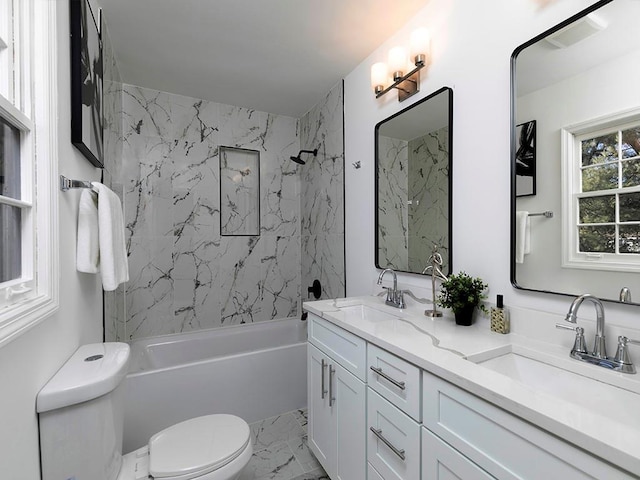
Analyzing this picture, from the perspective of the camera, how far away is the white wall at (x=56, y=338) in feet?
2.35

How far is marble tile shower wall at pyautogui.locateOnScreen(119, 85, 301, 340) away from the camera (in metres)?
2.58

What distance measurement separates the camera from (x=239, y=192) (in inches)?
119

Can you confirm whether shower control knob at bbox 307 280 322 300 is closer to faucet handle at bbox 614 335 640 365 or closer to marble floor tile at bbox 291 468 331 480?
marble floor tile at bbox 291 468 331 480

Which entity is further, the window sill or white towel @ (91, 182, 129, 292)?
white towel @ (91, 182, 129, 292)

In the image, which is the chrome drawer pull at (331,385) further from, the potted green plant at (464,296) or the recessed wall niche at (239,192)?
the recessed wall niche at (239,192)

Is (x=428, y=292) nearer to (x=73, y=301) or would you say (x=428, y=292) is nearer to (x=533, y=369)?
(x=533, y=369)

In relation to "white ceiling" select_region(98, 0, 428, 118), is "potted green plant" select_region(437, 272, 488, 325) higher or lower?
lower

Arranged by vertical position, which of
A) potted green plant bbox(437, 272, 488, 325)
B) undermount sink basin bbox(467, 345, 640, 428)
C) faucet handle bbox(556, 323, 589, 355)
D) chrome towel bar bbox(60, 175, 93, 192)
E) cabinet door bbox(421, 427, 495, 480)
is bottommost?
cabinet door bbox(421, 427, 495, 480)

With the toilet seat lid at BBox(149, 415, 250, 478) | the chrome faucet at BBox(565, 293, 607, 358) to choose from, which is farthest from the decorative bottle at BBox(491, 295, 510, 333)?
the toilet seat lid at BBox(149, 415, 250, 478)

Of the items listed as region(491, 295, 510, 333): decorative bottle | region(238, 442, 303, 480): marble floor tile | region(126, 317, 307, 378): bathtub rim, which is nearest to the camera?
region(491, 295, 510, 333): decorative bottle

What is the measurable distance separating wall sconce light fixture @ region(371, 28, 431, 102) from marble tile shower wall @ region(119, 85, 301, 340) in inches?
58.3

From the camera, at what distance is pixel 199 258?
281cm

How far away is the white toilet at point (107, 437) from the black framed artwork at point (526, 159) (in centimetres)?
155

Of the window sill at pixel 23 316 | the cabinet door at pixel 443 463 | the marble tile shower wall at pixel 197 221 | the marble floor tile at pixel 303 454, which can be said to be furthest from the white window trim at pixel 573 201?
the marble tile shower wall at pixel 197 221
